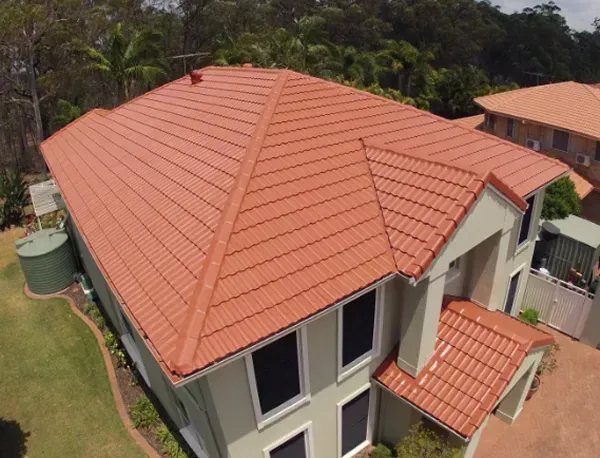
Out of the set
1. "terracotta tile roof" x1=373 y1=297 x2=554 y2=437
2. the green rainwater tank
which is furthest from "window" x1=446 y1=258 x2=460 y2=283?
the green rainwater tank

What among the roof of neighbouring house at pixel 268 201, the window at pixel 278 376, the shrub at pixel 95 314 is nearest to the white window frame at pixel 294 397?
the window at pixel 278 376

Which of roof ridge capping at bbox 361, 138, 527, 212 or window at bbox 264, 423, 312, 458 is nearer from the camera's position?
roof ridge capping at bbox 361, 138, 527, 212

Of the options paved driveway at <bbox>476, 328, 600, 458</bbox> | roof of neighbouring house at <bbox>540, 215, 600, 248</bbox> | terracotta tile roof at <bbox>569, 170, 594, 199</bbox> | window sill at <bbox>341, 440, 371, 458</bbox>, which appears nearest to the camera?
window sill at <bbox>341, 440, 371, 458</bbox>

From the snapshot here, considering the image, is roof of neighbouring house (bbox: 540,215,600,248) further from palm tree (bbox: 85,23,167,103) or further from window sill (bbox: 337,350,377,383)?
palm tree (bbox: 85,23,167,103)

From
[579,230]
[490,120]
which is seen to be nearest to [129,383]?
[579,230]

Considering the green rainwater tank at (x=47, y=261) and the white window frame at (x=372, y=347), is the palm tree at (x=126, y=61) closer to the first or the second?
the green rainwater tank at (x=47, y=261)

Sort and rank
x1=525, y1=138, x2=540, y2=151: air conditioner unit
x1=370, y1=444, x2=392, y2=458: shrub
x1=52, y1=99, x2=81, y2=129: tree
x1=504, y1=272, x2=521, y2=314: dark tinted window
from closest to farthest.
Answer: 1. x1=370, y1=444, x2=392, y2=458: shrub
2. x1=504, y1=272, x2=521, y2=314: dark tinted window
3. x1=52, y1=99, x2=81, y2=129: tree
4. x1=525, y1=138, x2=540, y2=151: air conditioner unit

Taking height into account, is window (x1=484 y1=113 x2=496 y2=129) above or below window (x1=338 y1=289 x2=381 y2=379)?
below
